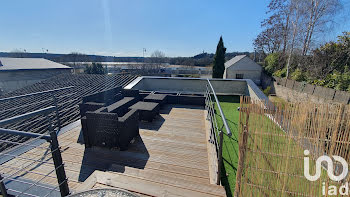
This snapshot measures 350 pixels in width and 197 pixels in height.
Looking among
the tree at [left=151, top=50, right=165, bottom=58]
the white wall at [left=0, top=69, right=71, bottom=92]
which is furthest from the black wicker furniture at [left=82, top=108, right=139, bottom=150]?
the tree at [left=151, top=50, right=165, bottom=58]

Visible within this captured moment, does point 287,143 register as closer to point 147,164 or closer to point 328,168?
point 328,168

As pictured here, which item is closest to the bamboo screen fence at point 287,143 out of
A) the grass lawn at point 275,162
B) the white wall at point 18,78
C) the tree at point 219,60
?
the grass lawn at point 275,162

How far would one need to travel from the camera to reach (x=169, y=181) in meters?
1.76

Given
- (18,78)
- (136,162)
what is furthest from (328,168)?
(18,78)

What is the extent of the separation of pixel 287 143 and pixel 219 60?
17.0m

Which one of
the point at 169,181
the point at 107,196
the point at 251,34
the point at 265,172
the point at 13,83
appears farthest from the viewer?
the point at 251,34

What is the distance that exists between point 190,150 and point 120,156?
128cm

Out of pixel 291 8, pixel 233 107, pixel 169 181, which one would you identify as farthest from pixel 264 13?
pixel 169 181

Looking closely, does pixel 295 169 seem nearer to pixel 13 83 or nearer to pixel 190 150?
pixel 190 150

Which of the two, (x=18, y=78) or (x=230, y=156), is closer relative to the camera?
(x=230, y=156)

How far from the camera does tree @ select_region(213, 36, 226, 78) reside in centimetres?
1689

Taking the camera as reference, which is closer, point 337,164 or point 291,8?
point 337,164

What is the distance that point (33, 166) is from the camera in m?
2.21

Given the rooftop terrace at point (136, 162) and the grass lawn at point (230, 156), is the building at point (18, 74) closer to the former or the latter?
the rooftop terrace at point (136, 162)
